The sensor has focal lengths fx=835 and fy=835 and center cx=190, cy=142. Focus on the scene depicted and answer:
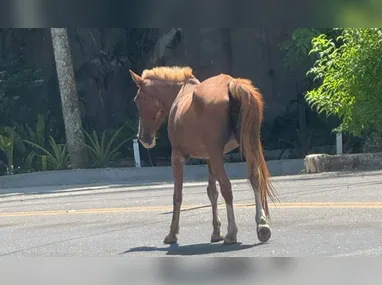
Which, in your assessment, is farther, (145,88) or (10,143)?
(10,143)

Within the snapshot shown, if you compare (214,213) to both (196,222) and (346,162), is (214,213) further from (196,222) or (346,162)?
(346,162)

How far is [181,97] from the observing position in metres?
8.52

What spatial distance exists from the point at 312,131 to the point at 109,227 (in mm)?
14647

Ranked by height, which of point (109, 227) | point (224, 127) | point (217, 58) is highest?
point (217, 58)

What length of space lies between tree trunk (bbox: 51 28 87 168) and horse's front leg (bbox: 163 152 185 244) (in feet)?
43.8

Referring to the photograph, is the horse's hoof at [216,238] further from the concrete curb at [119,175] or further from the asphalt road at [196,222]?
the concrete curb at [119,175]

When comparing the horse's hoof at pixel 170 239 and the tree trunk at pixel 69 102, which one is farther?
the tree trunk at pixel 69 102

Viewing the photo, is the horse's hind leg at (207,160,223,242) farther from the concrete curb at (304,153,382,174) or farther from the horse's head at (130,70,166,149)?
the concrete curb at (304,153,382,174)

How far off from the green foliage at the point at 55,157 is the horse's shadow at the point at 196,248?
47.5 ft

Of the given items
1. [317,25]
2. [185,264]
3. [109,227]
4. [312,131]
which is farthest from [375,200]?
[312,131]

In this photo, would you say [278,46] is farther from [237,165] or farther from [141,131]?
[141,131]

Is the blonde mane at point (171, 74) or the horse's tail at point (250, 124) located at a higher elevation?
the blonde mane at point (171, 74)

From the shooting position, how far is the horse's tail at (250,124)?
300 inches

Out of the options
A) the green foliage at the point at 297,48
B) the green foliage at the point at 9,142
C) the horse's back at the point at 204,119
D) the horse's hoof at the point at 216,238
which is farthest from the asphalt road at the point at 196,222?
the green foliage at the point at 9,142
